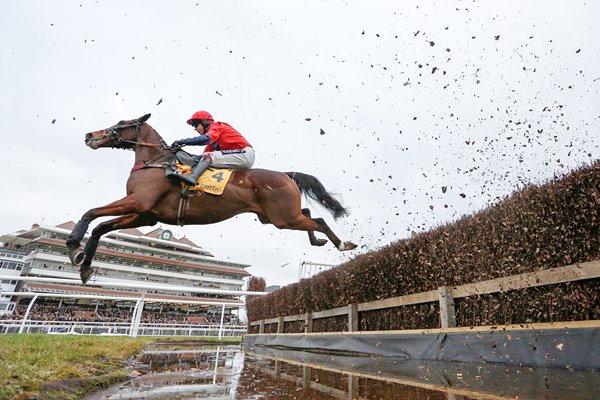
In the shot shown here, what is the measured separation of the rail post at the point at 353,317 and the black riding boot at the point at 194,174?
3869mm

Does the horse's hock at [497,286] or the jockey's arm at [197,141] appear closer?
the horse's hock at [497,286]

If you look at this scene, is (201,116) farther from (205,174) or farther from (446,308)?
(446,308)

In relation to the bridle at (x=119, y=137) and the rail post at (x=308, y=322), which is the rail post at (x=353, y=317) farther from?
the bridle at (x=119, y=137)

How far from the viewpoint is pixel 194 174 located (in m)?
4.51

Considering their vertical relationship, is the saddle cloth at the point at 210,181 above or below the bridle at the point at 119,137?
below

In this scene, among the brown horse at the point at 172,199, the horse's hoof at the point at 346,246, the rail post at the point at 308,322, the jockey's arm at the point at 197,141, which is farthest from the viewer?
the rail post at the point at 308,322

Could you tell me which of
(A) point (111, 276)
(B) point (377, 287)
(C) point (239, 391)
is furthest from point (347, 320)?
(A) point (111, 276)

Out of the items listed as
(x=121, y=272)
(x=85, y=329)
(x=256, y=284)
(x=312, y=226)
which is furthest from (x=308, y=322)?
(x=121, y=272)

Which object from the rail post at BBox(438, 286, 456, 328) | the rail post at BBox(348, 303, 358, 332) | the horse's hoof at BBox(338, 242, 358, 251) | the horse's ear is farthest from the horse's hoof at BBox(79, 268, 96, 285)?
the rail post at BBox(438, 286, 456, 328)

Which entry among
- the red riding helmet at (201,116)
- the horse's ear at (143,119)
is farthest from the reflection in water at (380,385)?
the horse's ear at (143,119)

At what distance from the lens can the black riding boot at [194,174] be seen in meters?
4.44

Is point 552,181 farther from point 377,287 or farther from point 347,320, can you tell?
point 347,320

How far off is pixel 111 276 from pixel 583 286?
74116 mm

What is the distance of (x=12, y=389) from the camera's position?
167cm
